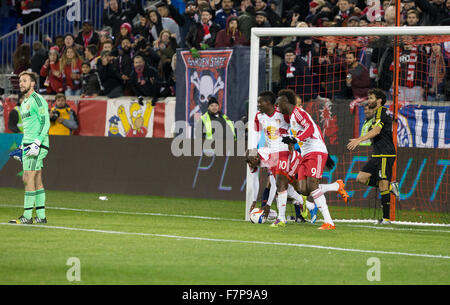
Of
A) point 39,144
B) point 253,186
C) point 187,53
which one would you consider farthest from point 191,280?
point 187,53

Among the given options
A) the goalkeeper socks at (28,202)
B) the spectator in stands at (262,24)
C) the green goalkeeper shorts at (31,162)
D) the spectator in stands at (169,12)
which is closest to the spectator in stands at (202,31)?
the spectator in stands at (169,12)

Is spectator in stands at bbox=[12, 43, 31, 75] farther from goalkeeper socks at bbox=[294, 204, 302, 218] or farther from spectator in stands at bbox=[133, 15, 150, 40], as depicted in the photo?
goalkeeper socks at bbox=[294, 204, 302, 218]

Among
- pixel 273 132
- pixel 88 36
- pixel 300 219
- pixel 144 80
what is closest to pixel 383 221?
pixel 300 219

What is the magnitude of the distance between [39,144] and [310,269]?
210 inches

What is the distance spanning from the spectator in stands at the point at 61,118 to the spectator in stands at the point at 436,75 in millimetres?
9040

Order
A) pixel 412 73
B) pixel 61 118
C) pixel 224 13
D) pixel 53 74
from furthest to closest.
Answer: pixel 53 74
pixel 61 118
pixel 224 13
pixel 412 73

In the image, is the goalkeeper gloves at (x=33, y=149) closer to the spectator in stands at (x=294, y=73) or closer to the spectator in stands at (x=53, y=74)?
the spectator in stands at (x=294, y=73)

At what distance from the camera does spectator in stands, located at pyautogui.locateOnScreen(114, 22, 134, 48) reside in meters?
23.7

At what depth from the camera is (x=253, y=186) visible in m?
15.2

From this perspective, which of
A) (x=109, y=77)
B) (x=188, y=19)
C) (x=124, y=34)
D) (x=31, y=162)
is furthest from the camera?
(x=124, y=34)

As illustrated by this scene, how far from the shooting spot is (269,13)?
21156 millimetres

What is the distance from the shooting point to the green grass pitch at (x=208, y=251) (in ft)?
28.5

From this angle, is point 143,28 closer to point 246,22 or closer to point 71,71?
point 71,71

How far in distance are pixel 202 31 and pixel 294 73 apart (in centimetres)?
373
